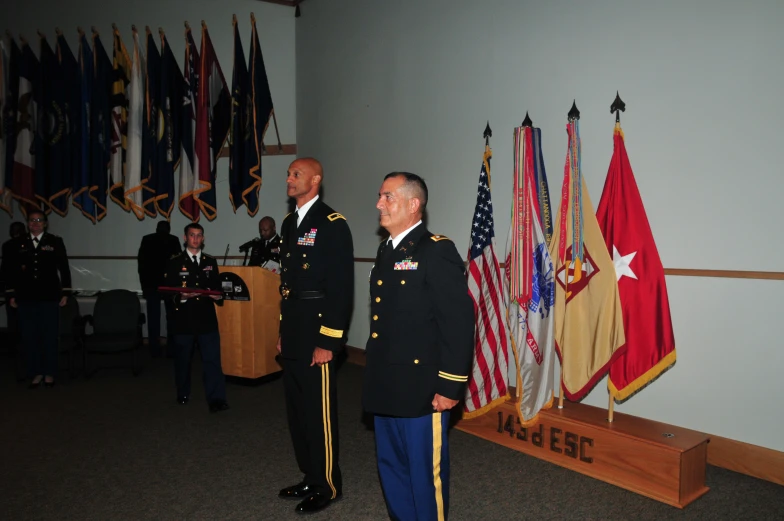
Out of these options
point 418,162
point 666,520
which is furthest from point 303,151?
point 666,520

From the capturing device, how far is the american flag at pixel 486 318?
4.23m

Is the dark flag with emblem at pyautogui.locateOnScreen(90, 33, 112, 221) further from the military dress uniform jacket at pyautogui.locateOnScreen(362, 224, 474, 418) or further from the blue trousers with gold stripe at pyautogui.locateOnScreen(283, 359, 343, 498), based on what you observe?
the military dress uniform jacket at pyautogui.locateOnScreen(362, 224, 474, 418)

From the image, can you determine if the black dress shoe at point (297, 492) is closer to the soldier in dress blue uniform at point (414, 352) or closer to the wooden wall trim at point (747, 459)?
the soldier in dress blue uniform at point (414, 352)

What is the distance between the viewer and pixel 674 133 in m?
3.89

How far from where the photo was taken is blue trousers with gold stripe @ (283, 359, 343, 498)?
3.02m

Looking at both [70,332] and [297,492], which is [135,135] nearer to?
[70,332]

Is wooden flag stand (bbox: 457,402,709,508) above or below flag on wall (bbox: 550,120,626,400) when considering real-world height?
below

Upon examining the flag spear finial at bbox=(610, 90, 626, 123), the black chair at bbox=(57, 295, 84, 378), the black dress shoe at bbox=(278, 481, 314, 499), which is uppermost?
the flag spear finial at bbox=(610, 90, 626, 123)

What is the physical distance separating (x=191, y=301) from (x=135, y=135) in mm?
3178

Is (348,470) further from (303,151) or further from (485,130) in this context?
(303,151)

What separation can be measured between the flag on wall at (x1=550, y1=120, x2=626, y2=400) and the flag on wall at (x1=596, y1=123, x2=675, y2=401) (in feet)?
0.28

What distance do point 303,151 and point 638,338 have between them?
5.28 meters

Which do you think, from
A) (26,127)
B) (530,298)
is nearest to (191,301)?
(530,298)

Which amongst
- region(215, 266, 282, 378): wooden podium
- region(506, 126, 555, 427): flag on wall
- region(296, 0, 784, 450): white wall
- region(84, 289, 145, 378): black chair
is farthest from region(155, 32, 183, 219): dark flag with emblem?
region(506, 126, 555, 427): flag on wall
